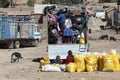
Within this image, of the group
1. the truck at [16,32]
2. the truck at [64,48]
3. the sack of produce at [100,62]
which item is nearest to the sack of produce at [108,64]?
the sack of produce at [100,62]

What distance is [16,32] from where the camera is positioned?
3453 cm

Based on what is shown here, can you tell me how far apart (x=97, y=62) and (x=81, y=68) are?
76 cm

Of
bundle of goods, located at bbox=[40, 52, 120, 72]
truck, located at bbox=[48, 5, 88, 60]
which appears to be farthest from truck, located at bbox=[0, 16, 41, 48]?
bundle of goods, located at bbox=[40, 52, 120, 72]

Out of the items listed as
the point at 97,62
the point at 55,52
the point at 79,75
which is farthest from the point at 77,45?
the point at 79,75

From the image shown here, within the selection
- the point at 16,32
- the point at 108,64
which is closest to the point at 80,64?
the point at 108,64

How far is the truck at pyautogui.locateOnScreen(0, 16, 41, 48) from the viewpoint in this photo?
1337 inches

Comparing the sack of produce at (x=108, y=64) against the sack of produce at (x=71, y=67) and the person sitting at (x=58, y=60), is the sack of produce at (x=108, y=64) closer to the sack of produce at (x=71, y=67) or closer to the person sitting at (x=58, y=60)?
the sack of produce at (x=71, y=67)

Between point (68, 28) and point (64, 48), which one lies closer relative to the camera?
point (68, 28)

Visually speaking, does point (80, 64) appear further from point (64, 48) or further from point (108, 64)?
point (64, 48)

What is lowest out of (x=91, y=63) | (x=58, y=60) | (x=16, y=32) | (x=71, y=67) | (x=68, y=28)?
(x=16, y=32)

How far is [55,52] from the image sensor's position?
2172cm

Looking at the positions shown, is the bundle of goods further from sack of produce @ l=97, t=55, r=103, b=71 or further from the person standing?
the person standing

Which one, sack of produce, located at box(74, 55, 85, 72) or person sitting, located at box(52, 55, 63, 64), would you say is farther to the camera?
person sitting, located at box(52, 55, 63, 64)

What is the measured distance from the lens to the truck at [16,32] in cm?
3397
